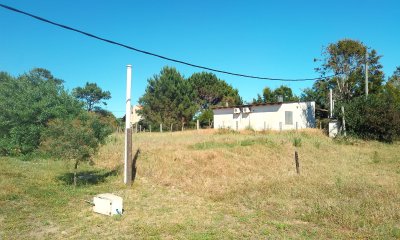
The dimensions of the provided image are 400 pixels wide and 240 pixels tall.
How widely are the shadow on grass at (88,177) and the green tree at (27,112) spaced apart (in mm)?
6155

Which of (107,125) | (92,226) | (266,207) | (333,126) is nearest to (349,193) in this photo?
(266,207)

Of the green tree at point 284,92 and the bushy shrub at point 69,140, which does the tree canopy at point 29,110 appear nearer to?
the bushy shrub at point 69,140

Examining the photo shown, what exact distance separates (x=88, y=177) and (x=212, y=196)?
5778 mm

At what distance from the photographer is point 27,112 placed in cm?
1766

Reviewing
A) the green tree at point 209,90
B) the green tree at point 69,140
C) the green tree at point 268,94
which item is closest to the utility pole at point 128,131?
the green tree at point 69,140

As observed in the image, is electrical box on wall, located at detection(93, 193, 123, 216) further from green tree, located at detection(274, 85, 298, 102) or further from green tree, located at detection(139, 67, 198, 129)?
green tree, located at detection(274, 85, 298, 102)

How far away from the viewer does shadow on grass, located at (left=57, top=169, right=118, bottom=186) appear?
39.0 feet

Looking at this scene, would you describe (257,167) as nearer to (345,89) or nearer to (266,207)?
(266,207)

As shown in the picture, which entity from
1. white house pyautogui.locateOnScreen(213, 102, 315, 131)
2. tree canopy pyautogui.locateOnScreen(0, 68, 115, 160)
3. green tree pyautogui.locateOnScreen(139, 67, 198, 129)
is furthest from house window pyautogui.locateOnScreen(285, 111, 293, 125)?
tree canopy pyautogui.locateOnScreen(0, 68, 115, 160)

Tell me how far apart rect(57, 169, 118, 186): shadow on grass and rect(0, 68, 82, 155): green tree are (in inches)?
242

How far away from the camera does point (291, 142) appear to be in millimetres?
19000

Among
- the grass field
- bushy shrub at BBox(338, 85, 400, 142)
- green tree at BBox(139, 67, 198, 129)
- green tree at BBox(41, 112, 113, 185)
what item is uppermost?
green tree at BBox(139, 67, 198, 129)

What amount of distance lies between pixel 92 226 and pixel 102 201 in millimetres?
968

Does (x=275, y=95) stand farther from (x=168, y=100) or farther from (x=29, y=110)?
(x=29, y=110)
